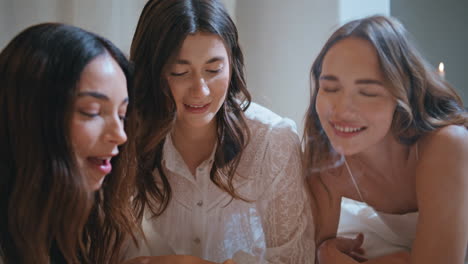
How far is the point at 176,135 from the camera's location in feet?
3.85

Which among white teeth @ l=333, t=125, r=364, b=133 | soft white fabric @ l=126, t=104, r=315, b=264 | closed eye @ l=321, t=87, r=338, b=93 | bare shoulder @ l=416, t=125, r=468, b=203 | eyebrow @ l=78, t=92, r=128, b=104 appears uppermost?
eyebrow @ l=78, t=92, r=128, b=104

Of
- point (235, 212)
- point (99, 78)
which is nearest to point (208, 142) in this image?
point (235, 212)

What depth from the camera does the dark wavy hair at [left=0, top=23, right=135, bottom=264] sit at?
703 millimetres

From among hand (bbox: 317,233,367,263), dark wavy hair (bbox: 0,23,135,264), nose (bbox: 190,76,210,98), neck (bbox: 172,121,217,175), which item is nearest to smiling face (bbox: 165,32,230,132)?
nose (bbox: 190,76,210,98)

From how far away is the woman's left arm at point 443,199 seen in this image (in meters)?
0.93

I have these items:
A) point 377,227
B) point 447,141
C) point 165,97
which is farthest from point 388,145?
point 165,97

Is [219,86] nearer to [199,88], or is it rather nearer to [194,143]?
[199,88]

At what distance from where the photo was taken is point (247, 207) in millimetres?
1180

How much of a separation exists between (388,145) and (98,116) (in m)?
0.64

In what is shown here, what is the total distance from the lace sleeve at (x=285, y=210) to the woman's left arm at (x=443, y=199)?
0.80 feet

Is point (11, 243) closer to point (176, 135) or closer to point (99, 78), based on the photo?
point (99, 78)

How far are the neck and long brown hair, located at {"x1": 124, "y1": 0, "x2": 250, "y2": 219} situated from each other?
32 mm

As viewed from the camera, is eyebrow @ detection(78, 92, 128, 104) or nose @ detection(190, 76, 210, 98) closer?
eyebrow @ detection(78, 92, 128, 104)

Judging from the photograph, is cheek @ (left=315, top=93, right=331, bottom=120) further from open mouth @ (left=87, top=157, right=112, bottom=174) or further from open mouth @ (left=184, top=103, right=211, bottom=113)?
open mouth @ (left=87, top=157, right=112, bottom=174)
